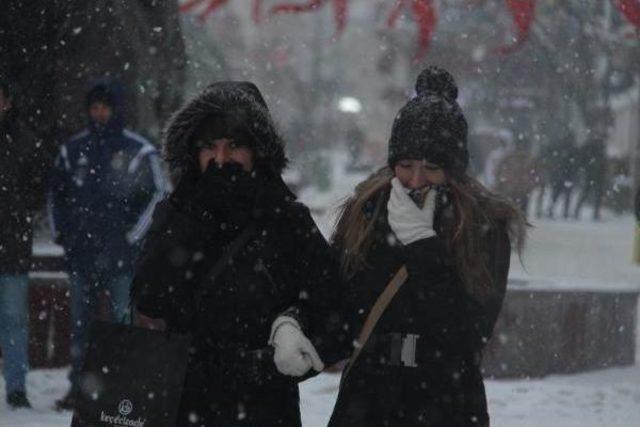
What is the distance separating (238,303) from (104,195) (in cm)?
373

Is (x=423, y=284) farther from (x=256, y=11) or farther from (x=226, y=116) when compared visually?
(x=256, y=11)

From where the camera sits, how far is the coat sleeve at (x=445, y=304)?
3729 millimetres

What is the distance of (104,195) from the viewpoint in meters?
7.06

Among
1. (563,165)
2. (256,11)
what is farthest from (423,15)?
(563,165)

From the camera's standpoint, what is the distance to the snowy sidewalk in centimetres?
711

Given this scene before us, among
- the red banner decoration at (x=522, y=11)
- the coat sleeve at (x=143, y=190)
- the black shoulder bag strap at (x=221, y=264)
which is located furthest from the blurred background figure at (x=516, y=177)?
the black shoulder bag strap at (x=221, y=264)

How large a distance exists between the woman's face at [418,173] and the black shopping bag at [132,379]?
0.92 meters

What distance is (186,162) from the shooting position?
3.63m

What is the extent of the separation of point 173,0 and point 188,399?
249 inches

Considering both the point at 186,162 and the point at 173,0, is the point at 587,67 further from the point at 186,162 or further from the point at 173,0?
the point at 186,162

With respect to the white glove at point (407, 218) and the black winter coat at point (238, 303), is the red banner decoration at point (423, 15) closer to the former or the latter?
the white glove at point (407, 218)

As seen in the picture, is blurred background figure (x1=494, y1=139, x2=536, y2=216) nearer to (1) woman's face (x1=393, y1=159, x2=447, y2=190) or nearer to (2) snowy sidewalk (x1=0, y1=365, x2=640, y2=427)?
(2) snowy sidewalk (x1=0, y1=365, x2=640, y2=427)

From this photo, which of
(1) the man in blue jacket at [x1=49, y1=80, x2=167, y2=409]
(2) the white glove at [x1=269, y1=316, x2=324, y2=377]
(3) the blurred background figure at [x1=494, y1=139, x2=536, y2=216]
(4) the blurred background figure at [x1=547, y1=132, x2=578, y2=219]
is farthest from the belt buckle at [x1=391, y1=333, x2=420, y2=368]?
(4) the blurred background figure at [x1=547, y1=132, x2=578, y2=219]

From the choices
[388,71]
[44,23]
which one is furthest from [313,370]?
[388,71]
